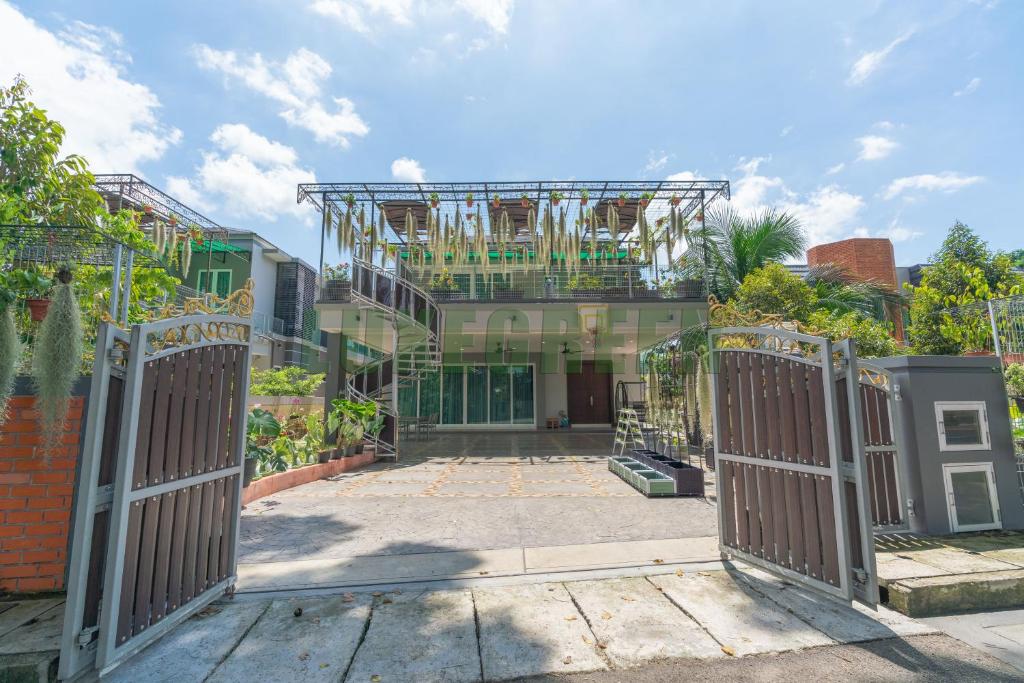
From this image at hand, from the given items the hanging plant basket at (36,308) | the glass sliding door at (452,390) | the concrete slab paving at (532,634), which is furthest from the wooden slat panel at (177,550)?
the glass sliding door at (452,390)

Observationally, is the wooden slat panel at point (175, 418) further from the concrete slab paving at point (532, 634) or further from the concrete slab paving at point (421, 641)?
the concrete slab paving at point (532, 634)

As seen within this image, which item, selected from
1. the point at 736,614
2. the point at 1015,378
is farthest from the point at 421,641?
the point at 1015,378

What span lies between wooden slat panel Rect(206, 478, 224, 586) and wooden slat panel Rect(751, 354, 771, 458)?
11.8 ft

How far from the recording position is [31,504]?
249 cm

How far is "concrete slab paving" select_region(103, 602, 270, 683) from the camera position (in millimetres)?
1926

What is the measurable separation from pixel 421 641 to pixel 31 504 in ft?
7.91

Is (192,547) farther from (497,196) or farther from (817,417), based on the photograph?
(497,196)

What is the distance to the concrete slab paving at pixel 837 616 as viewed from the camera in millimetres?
2250

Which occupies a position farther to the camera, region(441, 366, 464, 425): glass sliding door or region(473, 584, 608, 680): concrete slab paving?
region(441, 366, 464, 425): glass sliding door

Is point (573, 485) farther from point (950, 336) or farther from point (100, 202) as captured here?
point (100, 202)

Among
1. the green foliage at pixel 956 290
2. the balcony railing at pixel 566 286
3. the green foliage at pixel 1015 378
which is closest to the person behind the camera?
the green foliage at pixel 1015 378

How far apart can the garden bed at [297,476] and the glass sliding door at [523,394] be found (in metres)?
7.56

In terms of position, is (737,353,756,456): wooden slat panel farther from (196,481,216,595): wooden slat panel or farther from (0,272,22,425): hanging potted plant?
(0,272,22,425): hanging potted plant

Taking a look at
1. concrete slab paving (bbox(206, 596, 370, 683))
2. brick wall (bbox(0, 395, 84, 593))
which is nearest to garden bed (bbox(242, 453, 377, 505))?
brick wall (bbox(0, 395, 84, 593))
